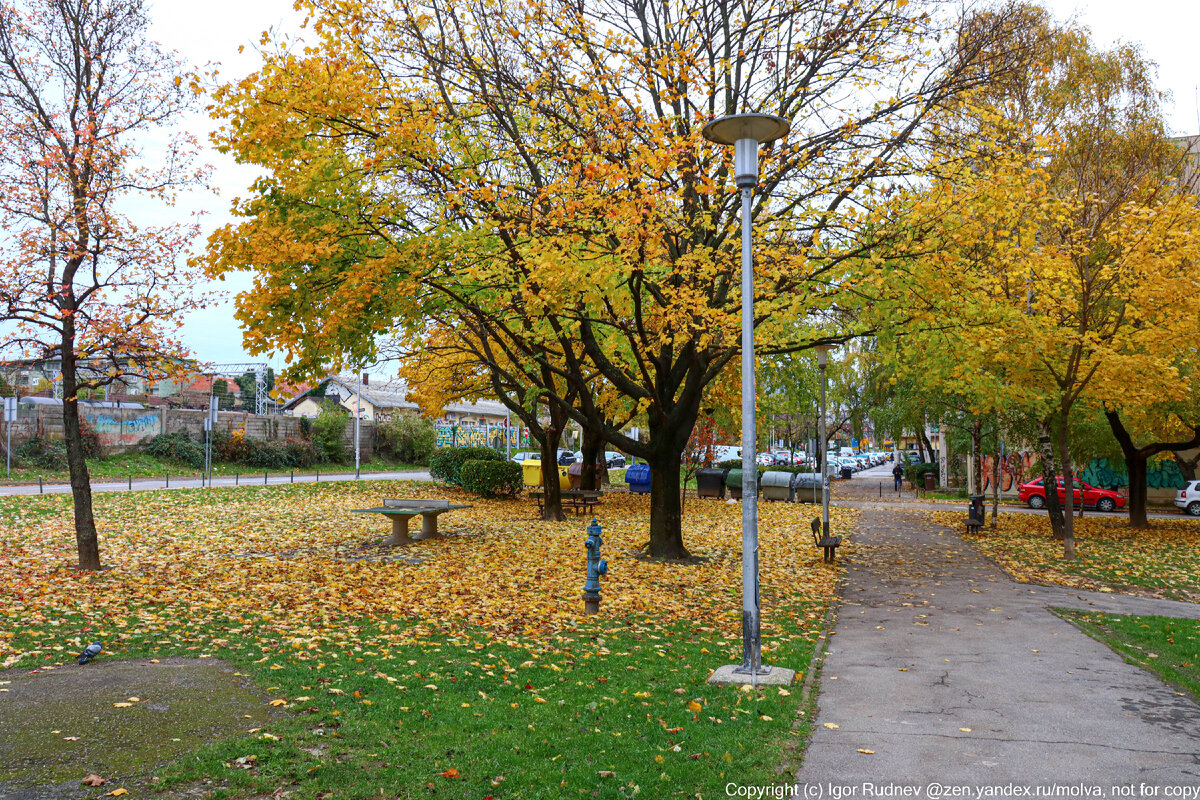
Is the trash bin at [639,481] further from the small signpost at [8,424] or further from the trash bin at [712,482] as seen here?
the small signpost at [8,424]

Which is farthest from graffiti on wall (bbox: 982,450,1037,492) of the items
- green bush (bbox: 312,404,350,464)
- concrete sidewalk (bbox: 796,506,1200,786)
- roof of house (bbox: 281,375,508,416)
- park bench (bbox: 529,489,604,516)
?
roof of house (bbox: 281,375,508,416)

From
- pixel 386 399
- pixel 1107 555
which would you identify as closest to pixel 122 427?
pixel 386 399

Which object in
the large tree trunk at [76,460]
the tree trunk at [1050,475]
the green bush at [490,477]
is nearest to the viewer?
the large tree trunk at [76,460]

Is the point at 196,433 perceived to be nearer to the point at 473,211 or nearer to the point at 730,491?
the point at 730,491

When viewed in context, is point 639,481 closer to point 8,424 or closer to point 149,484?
point 149,484

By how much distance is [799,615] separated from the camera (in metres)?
10.2

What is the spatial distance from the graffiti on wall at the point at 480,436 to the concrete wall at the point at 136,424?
11.2 metres

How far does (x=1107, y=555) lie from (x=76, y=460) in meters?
19.0

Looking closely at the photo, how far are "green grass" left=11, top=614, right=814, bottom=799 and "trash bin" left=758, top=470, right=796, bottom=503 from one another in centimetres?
2361

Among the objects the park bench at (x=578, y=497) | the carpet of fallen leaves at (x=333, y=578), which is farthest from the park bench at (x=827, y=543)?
the park bench at (x=578, y=497)

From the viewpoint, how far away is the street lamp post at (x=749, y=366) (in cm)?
704

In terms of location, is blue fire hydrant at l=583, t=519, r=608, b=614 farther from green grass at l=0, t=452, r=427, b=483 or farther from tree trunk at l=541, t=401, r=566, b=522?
green grass at l=0, t=452, r=427, b=483

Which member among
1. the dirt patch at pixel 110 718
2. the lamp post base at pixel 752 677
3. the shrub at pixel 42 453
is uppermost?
the shrub at pixel 42 453

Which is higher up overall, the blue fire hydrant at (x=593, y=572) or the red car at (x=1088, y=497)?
the blue fire hydrant at (x=593, y=572)
